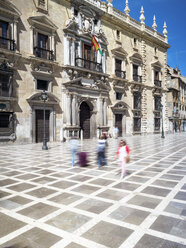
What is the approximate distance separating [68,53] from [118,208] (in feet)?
59.8

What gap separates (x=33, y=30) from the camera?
17.7 metres

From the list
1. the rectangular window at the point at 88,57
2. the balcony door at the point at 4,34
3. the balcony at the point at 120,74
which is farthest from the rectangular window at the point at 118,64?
the balcony door at the point at 4,34

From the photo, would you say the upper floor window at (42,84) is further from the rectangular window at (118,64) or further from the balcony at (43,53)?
the rectangular window at (118,64)

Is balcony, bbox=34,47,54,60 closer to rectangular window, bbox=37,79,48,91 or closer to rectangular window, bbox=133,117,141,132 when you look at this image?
rectangular window, bbox=37,79,48,91

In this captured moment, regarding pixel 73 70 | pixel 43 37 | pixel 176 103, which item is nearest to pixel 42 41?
pixel 43 37

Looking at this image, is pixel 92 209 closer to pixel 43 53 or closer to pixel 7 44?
pixel 7 44

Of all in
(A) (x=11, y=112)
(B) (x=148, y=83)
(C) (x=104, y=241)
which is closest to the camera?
(C) (x=104, y=241)

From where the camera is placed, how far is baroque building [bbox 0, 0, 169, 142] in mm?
16438

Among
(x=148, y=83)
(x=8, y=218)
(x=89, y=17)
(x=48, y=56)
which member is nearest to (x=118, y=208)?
(x=8, y=218)

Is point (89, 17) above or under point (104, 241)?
above

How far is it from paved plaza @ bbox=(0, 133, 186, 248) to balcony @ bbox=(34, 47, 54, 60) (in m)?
13.3

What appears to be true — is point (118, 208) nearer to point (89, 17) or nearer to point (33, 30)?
point (33, 30)

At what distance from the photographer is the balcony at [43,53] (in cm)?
1788

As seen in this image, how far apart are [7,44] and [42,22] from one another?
13.5ft
